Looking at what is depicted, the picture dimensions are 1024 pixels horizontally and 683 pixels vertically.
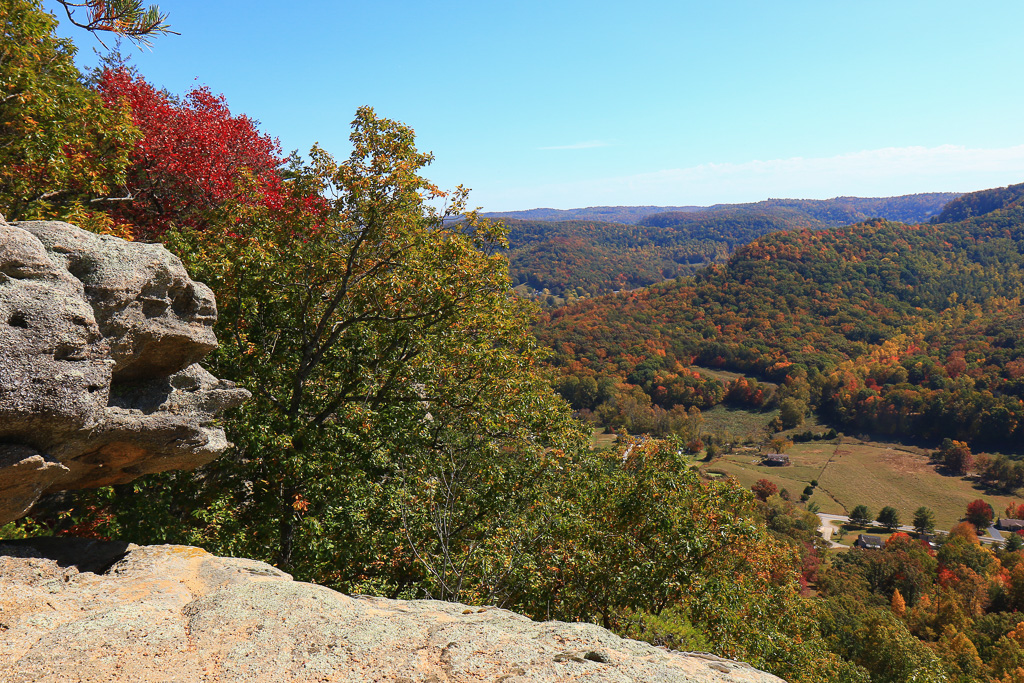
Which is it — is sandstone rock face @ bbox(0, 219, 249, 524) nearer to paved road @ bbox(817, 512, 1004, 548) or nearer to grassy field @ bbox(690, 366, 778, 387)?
paved road @ bbox(817, 512, 1004, 548)

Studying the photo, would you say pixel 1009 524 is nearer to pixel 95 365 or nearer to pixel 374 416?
pixel 374 416

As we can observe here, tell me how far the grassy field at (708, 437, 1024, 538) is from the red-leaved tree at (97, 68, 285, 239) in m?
110

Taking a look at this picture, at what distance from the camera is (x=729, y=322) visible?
189875mm

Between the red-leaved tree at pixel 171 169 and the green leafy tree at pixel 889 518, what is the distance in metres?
121

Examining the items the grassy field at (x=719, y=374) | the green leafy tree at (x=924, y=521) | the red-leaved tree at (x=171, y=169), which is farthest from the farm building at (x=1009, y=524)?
the red-leaved tree at (x=171, y=169)

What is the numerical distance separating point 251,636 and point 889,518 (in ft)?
408

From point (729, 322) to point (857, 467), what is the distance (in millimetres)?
72464

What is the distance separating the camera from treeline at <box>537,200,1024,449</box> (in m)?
140

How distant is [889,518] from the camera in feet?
331

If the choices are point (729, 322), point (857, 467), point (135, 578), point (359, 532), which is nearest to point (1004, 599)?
point (857, 467)

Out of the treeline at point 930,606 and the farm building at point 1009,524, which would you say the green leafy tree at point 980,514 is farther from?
the treeline at point 930,606

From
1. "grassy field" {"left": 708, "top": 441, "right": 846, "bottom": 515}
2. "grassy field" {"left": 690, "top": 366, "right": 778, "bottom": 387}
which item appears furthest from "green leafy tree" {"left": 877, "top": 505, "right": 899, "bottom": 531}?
"grassy field" {"left": 690, "top": 366, "right": 778, "bottom": 387}

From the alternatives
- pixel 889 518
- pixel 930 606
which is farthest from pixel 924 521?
pixel 930 606

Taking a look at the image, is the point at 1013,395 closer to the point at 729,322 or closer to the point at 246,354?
the point at 729,322
